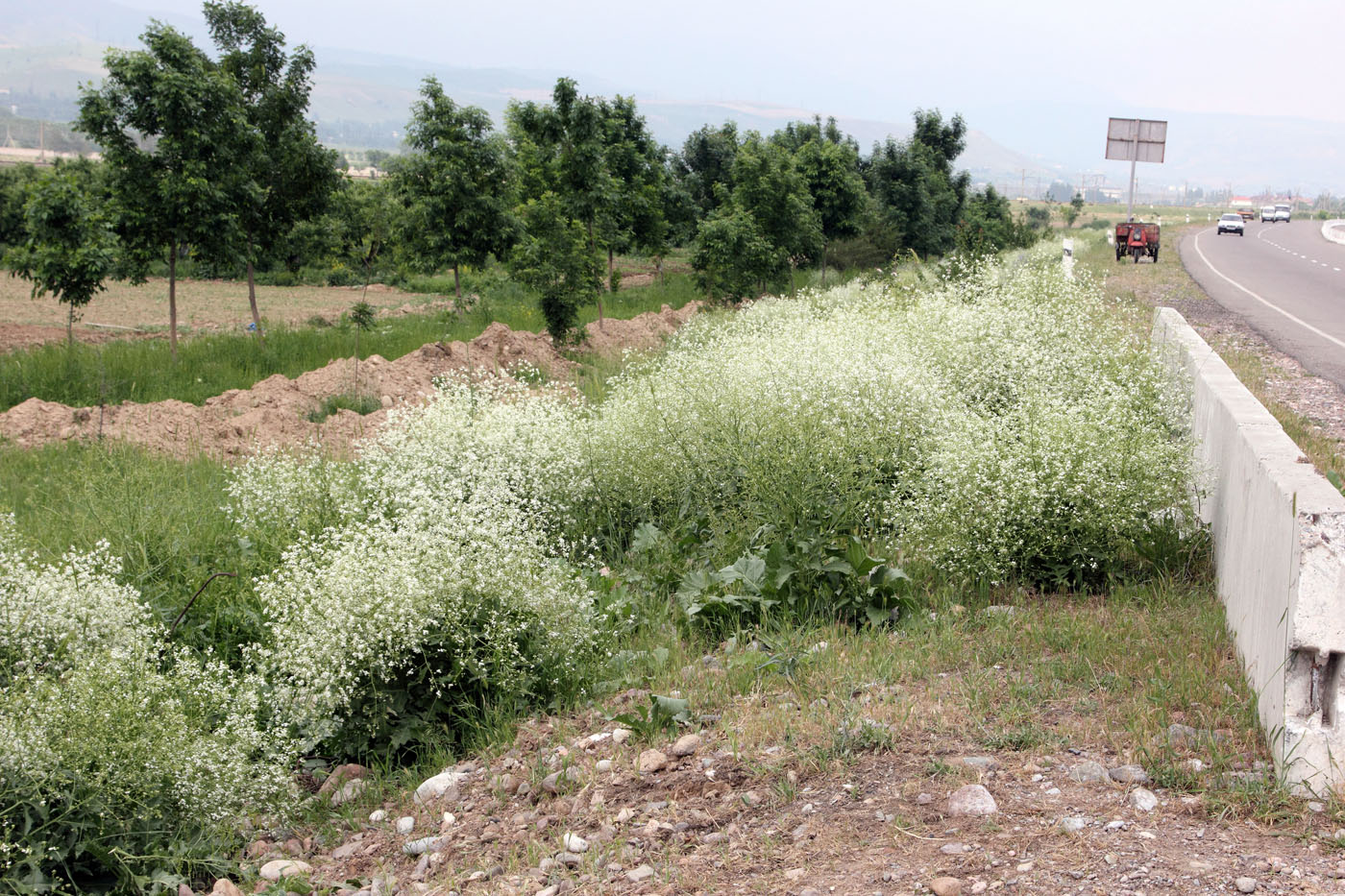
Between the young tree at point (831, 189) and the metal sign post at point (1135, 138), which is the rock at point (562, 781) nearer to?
the young tree at point (831, 189)

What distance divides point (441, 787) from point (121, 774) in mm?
1253

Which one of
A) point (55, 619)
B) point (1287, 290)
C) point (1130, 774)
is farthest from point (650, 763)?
point (1287, 290)

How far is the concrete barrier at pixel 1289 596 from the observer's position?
315 centimetres

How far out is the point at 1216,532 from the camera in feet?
18.0

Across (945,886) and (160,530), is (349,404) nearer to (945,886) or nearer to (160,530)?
(160,530)

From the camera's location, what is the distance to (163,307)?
1092 inches

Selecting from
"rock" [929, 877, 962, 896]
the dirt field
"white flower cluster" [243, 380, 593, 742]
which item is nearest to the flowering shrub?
"white flower cluster" [243, 380, 593, 742]

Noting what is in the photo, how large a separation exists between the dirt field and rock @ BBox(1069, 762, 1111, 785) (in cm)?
1825

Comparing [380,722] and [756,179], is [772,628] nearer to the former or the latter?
[380,722]

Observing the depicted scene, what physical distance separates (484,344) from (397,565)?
11.6 metres

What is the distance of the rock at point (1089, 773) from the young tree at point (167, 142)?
48.1 ft

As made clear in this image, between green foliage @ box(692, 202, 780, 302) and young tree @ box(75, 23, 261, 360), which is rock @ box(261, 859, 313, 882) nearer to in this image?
young tree @ box(75, 23, 261, 360)

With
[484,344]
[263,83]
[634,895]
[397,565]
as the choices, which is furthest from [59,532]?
[263,83]

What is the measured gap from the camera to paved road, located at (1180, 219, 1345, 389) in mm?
12086
